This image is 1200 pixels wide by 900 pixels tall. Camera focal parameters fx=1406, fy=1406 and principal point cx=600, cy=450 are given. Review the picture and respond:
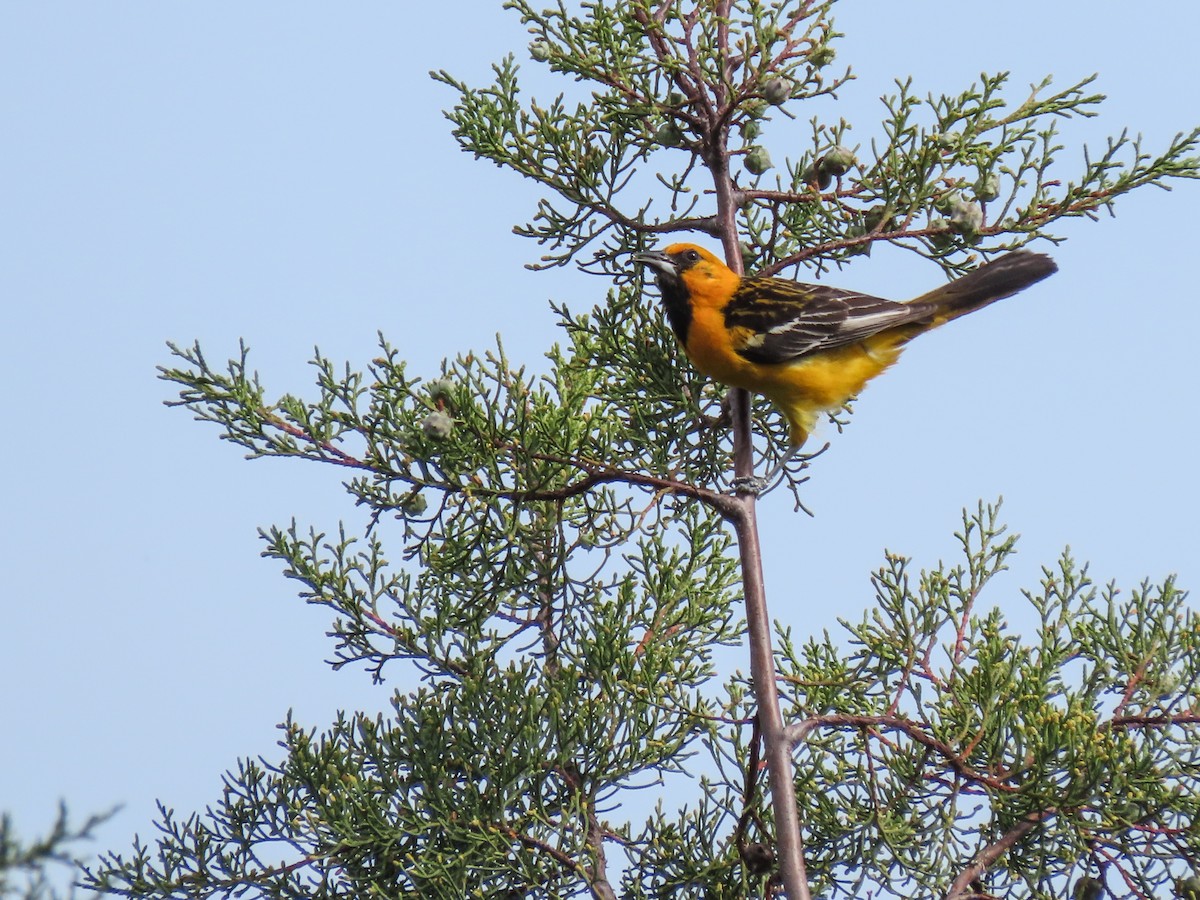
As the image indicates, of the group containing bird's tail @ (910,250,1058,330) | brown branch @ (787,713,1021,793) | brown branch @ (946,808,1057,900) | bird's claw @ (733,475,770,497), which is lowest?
brown branch @ (946,808,1057,900)

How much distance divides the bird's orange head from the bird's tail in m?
0.80

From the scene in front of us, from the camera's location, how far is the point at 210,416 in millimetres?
4316

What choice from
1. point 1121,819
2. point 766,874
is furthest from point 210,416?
point 1121,819

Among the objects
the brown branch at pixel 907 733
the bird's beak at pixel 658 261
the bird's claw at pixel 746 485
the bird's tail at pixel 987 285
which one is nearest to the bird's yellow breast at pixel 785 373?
the bird's beak at pixel 658 261

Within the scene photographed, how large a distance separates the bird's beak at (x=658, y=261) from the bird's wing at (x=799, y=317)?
24 cm

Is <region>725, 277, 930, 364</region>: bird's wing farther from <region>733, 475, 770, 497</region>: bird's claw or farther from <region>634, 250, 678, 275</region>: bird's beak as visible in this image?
<region>733, 475, 770, 497</region>: bird's claw

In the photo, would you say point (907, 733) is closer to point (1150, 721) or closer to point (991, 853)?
point (991, 853)

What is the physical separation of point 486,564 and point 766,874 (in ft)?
3.97

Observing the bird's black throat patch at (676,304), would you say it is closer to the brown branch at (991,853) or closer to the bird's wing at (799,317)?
the bird's wing at (799,317)

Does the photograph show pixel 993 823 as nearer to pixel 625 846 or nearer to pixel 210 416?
pixel 625 846

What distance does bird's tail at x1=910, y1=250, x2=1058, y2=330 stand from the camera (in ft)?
15.9

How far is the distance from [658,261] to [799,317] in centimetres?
68

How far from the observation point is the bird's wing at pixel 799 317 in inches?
182

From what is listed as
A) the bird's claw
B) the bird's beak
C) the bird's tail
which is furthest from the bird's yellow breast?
the bird's claw
